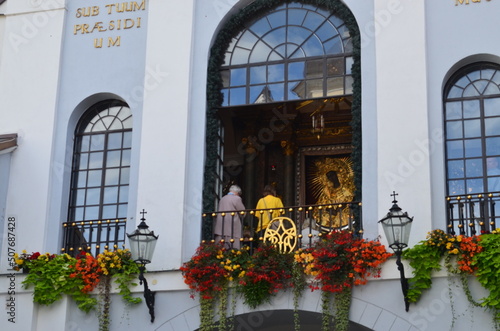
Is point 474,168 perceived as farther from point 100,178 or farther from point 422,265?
point 100,178

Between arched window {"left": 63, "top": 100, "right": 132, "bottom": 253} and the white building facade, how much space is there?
0.04 m

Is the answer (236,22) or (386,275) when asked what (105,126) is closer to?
(236,22)

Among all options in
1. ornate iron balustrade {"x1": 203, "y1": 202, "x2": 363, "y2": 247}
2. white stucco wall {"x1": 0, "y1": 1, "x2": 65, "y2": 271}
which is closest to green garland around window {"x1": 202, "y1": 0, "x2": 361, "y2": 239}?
ornate iron balustrade {"x1": 203, "y1": 202, "x2": 363, "y2": 247}

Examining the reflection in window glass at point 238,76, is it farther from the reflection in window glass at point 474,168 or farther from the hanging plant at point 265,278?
the reflection in window glass at point 474,168

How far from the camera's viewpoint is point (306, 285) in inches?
607

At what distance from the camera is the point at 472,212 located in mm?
15336

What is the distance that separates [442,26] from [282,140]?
523 centimetres

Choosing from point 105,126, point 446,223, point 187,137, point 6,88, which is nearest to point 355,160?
point 446,223

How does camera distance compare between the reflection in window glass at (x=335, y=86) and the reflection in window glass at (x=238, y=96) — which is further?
the reflection in window glass at (x=238, y=96)

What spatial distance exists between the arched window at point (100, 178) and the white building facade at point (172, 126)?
0.04m

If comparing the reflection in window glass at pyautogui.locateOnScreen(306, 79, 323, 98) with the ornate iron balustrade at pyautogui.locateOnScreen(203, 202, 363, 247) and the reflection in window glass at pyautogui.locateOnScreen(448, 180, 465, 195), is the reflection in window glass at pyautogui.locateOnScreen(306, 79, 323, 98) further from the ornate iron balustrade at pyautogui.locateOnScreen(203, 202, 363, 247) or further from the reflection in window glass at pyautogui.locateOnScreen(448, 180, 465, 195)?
the reflection in window glass at pyautogui.locateOnScreen(448, 180, 465, 195)

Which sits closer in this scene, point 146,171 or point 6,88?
point 146,171

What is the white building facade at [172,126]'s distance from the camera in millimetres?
15562

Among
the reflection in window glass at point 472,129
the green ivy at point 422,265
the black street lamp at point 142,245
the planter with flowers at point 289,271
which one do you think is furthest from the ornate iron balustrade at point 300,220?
the reflection in window glass at point 472,129
